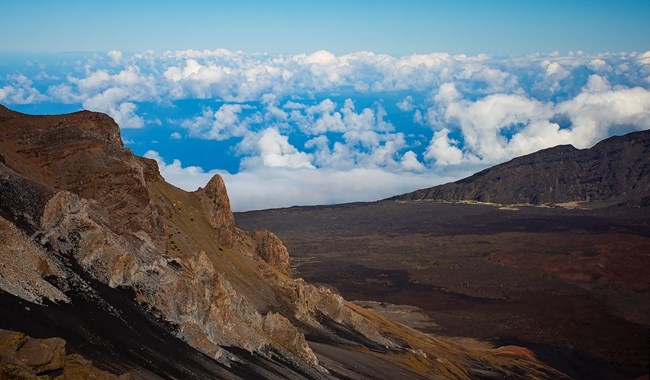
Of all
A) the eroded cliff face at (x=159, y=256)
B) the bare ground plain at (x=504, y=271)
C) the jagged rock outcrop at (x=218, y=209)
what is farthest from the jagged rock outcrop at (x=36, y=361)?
the bare ground plain at (x=504, y=271)

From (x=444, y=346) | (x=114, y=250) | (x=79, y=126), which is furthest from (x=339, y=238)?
(x=114, y=250)

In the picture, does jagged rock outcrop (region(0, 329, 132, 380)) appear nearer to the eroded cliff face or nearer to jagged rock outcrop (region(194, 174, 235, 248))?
the eroded cliff face

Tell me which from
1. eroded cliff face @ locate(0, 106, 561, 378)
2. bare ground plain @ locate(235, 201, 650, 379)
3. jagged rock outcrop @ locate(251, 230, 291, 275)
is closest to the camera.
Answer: eroded cliff face @ locate(0, 106, 561, 378)

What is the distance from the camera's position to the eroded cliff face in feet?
97.2

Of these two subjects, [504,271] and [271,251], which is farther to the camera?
[504,271]

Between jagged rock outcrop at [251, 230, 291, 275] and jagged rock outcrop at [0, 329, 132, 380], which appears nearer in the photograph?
jagged rock outcrop at [0, 329, 132, 380]

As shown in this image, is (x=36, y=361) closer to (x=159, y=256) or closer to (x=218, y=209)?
(x=159, y=256)

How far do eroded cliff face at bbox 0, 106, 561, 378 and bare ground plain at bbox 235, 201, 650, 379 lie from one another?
16648 mm

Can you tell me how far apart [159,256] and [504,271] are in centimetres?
9438

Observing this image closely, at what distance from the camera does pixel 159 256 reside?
117ft

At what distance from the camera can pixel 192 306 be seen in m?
32.8

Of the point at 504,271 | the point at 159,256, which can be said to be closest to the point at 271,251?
the point at 159,256

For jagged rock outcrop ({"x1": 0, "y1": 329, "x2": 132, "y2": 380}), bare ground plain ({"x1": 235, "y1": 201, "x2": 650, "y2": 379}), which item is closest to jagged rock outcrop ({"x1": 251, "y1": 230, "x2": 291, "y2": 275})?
bare ground plain ({"x1": 235, "y1": 201, "x2": 650, "y2": 379})

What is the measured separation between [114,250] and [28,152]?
38.8ft
